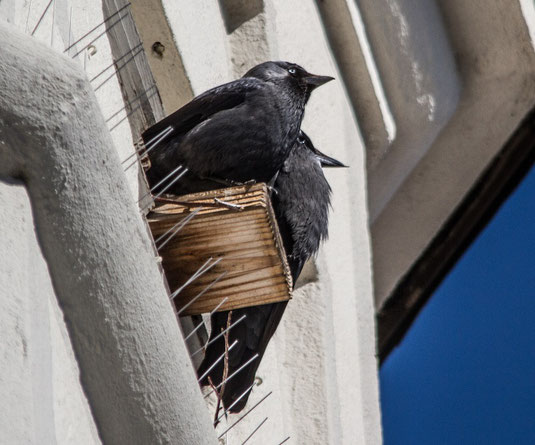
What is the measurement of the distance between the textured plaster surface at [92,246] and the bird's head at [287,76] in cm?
164

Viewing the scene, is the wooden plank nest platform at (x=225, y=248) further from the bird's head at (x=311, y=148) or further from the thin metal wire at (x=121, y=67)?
the bird's head at (x=311, y=148)

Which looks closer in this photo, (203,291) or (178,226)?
(178,226)

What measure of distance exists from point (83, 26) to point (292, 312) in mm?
1712

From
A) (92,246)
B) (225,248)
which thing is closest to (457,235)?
(225,248)

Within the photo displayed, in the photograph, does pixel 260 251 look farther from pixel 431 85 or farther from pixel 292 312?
pixel 431 85

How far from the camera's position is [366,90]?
5762mm

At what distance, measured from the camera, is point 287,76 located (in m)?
4.17

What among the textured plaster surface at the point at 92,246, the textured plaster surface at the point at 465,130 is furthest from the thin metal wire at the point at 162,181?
the textured plaster surface at the point at 465,130

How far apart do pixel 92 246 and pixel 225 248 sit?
921 mm

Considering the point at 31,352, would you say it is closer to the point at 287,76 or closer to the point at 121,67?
the point at 121,67

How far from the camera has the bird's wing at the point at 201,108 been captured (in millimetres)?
3730

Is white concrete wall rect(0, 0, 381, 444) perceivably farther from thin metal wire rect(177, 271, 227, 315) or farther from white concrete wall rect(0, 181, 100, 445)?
white concrete wall rect(0, 181, 100, 445)

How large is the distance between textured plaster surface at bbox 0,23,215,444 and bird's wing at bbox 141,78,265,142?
46.9 inches

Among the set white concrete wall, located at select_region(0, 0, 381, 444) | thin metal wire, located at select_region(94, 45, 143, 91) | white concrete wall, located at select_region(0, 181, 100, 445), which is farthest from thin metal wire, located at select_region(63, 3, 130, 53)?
Result: white concrete wall, located at select_region(0, 181, 100, 445)
